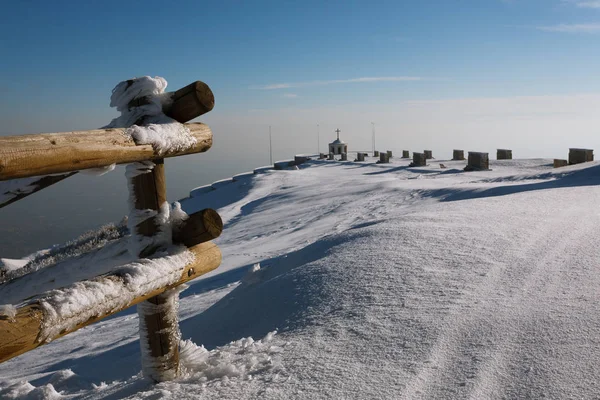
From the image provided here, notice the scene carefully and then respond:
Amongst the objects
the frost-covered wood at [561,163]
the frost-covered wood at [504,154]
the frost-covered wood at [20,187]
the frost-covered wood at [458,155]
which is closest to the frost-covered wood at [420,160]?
the frost-covered wood at [458,155]

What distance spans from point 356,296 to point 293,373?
1.09m

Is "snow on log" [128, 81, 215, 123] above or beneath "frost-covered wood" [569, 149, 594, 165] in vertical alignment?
above

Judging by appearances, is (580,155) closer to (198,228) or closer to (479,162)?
→ (479,162)

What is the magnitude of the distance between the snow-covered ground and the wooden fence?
38cm

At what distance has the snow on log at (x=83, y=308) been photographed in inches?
75.8

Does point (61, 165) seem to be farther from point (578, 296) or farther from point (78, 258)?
point (578, 296)

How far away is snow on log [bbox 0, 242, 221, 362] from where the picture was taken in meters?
A: 1.92

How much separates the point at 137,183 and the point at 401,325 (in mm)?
2013

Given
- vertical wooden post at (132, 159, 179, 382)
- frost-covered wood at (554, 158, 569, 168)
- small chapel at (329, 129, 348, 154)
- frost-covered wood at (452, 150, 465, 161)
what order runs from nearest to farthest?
1. vertical wooden post at (132, 159, 179, 382)
2. frost-covered wood at (554, 158, 569, 168)
3. frost-covered wood at (452, 150, 465, 161)
4. small chapel at (329, 129, 348, 154)

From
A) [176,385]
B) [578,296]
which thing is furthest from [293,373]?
[578,296]

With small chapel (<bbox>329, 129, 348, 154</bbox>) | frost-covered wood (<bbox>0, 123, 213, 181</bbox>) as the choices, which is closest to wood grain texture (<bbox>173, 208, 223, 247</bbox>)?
frost-covered wood (<bbox>0, 123, 213, 181</bbox>)

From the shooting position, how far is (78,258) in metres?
2.69

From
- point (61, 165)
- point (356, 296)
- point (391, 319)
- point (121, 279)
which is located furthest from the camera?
point (356, 296)

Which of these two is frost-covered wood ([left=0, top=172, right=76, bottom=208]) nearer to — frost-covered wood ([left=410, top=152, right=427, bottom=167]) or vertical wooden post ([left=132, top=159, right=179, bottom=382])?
vertical wooden post ([left=132, top=159, right=179, bottom=382])
